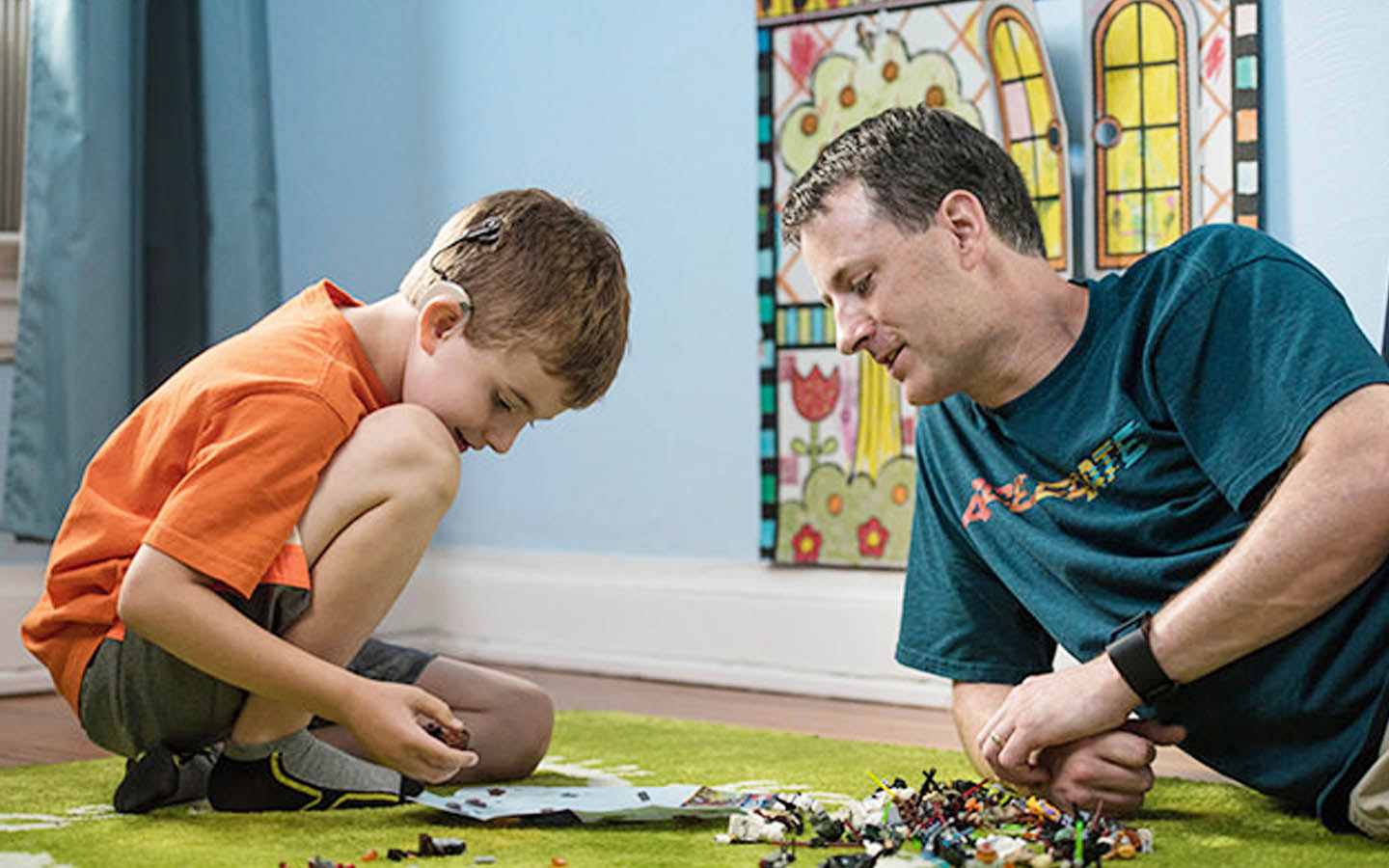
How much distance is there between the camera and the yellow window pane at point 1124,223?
6.61 feet

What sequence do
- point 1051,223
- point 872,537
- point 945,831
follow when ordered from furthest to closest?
point 872,537 → point 1051,223 → point 945,831

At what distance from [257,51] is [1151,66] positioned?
1.35 meters

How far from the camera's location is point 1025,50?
211 centimetres

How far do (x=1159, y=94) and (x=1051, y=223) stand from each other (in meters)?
0.21

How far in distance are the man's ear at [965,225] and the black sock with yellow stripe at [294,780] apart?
0.68 metres

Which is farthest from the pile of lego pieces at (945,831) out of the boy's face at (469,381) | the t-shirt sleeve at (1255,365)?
the boy's face at (469,381)

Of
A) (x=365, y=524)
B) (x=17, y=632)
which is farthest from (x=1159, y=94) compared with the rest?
(x=17, y=632)

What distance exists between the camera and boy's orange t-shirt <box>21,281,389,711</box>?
4.08 ft

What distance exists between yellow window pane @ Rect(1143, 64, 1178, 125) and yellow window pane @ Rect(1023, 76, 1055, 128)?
0.42 ft

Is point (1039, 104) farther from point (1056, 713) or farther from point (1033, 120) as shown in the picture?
point (1056, 713)

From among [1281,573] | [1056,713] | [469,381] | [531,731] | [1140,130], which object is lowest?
[531,731]

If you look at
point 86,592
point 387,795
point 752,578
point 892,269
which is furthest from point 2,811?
point 752,578

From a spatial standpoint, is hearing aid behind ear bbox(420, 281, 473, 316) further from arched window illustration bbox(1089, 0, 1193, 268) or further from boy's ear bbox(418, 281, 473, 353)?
arched window illustration bbox(1089, 0, 1193, 268)

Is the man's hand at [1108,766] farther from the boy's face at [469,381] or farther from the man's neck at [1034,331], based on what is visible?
the boy's face at [469,381]
